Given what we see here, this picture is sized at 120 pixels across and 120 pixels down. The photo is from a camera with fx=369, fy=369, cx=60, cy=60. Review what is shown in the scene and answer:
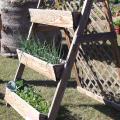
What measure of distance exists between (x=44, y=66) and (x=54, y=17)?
70cm

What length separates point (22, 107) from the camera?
5.27 meters

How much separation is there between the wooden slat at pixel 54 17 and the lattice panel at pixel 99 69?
37.9 inches

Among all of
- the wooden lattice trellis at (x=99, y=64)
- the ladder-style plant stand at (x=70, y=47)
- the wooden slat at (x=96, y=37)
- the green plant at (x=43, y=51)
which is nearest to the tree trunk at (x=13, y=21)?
the wooden lattice trellis at (x=99, y=64)

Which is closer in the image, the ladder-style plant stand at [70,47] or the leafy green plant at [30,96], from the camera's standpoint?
the ladder-style plant stand at [70,47]

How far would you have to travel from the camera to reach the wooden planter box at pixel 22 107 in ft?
15.9

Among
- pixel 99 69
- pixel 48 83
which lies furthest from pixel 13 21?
pixel 99 69

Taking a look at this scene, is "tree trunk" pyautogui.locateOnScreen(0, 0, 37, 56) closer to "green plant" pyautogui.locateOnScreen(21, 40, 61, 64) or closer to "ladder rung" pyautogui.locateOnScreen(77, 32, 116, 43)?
"green plant" pyautogui.locateOnScreen(21, 40, 61, 64)

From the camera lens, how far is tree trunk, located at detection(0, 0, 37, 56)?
905 centimetres

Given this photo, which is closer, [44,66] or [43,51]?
A: [44,66]

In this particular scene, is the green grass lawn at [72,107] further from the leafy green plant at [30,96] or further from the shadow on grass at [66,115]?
the leafy green plant at [30,96]

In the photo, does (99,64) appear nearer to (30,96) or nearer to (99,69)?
(99,69)

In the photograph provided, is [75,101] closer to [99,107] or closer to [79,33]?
[99,107]

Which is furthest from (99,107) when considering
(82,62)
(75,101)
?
(82,62)

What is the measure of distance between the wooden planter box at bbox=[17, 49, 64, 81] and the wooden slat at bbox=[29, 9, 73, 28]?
54 centimetres
